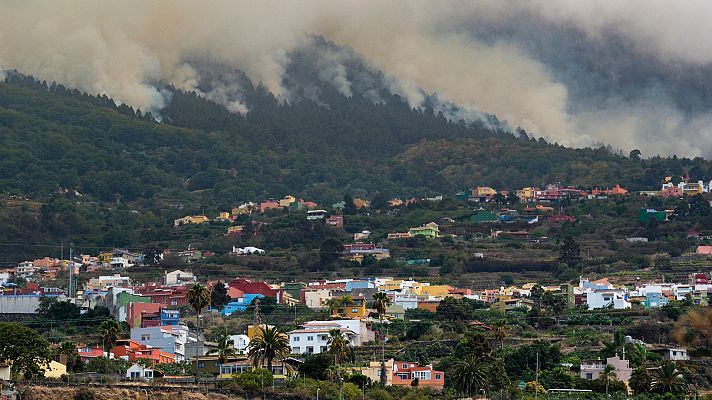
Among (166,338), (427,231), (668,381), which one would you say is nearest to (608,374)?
(668,381)

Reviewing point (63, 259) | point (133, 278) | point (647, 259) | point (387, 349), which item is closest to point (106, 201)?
point (63, 259)

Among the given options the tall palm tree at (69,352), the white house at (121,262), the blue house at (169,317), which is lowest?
the tall palm tree at (69,352)

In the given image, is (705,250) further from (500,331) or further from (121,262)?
(500,331)

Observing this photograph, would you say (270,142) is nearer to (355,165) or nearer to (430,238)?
(355,165)

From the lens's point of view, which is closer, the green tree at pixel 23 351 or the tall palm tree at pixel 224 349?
the green tree at pixel 23 351

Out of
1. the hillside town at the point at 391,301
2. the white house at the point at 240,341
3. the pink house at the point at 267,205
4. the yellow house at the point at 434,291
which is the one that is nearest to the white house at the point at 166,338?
the hillside town at the point at 391,301

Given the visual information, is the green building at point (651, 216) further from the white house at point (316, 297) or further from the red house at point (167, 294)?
the red house at point (167, 294)
